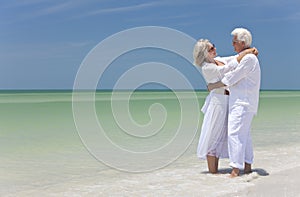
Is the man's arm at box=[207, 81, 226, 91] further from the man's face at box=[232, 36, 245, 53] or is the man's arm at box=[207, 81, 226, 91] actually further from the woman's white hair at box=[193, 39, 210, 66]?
the man's face at box=[232, 36, 245, 53]

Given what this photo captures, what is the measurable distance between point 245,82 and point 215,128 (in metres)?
0.72

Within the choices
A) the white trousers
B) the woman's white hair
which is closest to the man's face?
the woman's white hair

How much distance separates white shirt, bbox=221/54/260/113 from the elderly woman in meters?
0.12

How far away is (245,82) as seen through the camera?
5.78 metres

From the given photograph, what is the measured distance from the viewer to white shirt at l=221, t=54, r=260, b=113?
566 centimetres

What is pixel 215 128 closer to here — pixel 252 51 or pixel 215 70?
pixel 215 70

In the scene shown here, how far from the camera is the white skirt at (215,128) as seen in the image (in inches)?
235

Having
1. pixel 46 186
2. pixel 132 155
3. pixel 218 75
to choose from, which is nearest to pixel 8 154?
pixel 132 155

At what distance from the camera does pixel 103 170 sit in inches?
281

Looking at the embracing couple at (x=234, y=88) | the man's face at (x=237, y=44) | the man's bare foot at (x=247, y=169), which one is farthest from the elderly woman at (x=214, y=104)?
the man's bare foot at (x=247, y=169)

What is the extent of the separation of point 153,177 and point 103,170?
4.08 ft

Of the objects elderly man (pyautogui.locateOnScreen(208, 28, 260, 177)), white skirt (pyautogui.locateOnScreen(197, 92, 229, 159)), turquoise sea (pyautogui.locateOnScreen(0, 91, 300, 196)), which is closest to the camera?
turquoise sea (pyautogui.locateOnScreen(0, 91, 300, 196))

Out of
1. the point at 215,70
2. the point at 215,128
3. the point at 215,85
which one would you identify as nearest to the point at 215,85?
the point at 215,85

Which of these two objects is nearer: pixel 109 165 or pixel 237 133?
pixel 237 133
